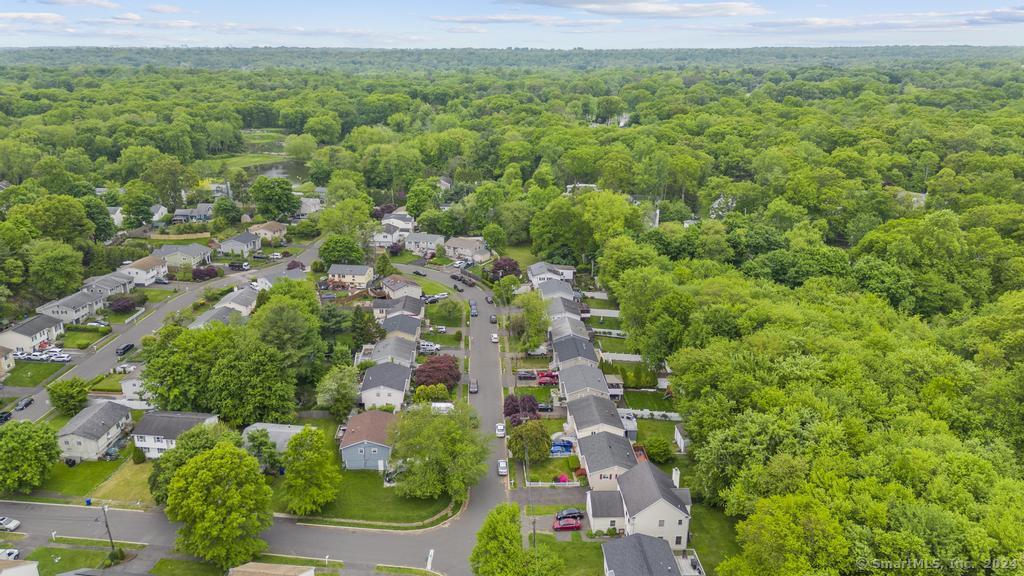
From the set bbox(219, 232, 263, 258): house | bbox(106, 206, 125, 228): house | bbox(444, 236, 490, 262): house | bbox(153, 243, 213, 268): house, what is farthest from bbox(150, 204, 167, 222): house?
bbox(444, 236, 490, 262): house

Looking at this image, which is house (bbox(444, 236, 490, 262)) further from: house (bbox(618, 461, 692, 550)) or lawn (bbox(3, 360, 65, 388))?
house (bbox(618, 461, 692, 550))

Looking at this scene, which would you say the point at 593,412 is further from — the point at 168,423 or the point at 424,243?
the point at 424,243

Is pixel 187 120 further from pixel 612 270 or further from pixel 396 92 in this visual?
pixel 612 270

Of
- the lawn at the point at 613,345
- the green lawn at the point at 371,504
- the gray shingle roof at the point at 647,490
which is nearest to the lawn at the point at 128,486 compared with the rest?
the green lawn at the point at 371,504

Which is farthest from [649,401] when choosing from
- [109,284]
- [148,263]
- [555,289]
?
[148,263]

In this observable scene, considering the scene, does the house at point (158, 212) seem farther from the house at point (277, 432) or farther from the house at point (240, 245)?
the house at point (277, 432)

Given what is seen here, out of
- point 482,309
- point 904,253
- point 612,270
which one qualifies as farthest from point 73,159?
point 904,253

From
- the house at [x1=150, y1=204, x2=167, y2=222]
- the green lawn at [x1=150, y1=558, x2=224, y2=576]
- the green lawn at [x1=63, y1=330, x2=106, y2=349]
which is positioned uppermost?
the house at [x1=150, y1=204, x2=167, y2=222]
